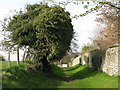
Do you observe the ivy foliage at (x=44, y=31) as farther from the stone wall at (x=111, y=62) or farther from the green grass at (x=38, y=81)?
the stone wall at (x=111, y=62)

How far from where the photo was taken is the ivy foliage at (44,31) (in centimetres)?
2166

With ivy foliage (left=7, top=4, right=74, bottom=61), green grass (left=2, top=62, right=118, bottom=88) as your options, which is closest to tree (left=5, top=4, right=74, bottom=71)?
ivy foliage (left=7, top=4, right=74, bottom=61)

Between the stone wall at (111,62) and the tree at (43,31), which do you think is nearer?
the stone wall at (111,62)

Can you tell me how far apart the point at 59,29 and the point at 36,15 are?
3.96 m

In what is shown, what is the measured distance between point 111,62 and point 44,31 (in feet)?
25.1

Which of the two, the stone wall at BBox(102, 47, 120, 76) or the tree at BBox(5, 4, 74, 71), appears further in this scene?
the tree at BBox(5, 4, 74, 71)

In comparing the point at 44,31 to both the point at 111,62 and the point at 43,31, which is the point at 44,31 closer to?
the point at 43,31

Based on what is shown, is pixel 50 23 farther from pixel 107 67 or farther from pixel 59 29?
pixel 107 67

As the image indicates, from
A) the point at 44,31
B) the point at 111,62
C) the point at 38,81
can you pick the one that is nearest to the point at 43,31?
the point at 44,31

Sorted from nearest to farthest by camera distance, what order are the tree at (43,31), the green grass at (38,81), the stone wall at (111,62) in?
the green grass at (38,81)
the stone wall at (111,62)
the tree at (43,31)

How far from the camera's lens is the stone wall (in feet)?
61.4

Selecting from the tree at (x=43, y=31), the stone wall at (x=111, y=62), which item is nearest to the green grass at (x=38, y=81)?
the stone wall at (x=111, y=62)

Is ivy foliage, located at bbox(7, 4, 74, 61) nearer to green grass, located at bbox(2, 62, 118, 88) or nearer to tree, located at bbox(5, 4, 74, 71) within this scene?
tree, located at bbox(5, 4, 74, 71)

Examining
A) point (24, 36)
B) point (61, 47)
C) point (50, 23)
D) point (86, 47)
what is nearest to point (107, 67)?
point (61, 47)
